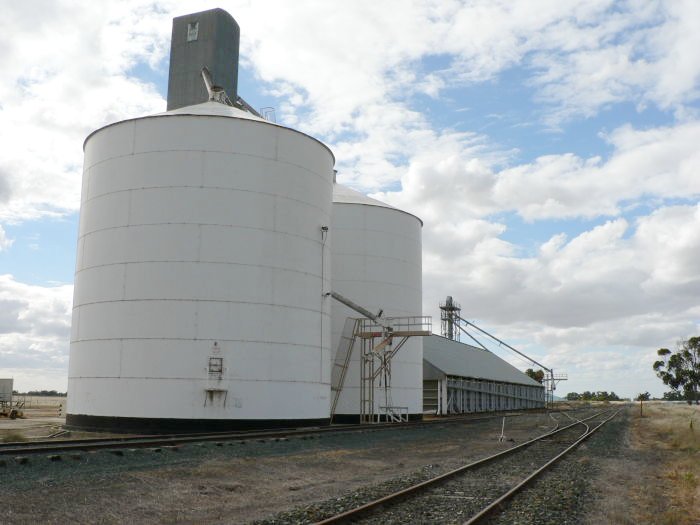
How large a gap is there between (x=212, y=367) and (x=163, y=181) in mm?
7473

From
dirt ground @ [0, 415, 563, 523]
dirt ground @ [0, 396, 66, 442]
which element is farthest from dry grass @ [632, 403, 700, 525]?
dirt ground @ [0, 396, 66, 442]

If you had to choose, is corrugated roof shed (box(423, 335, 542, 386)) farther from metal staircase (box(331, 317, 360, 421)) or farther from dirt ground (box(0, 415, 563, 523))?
dirt ground (box(0, 415, 563, 523))

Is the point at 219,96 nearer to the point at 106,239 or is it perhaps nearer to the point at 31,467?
the point at 106,239

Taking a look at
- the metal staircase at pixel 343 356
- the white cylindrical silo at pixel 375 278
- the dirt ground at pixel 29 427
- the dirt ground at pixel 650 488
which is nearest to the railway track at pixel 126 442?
the dirt ground at pixel 29 427

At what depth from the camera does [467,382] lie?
57.4 meters

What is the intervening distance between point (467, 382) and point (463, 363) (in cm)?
378

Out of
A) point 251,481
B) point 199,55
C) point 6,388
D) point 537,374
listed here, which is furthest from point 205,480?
point 537,374

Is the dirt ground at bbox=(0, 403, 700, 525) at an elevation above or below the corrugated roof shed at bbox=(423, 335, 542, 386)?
below

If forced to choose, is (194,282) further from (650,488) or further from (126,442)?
(650,488)

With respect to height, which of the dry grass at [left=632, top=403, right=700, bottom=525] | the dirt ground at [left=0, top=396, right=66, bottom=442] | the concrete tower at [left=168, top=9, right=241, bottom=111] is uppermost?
the concrete tower at [left=168, top=9, right=241, bottom=111]

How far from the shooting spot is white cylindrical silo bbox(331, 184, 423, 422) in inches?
1405

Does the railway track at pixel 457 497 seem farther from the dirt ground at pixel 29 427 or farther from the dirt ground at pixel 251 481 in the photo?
the dirt ground at pixel 29 427

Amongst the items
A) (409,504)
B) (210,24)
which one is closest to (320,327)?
(409,504)

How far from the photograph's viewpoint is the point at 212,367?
2384cm
